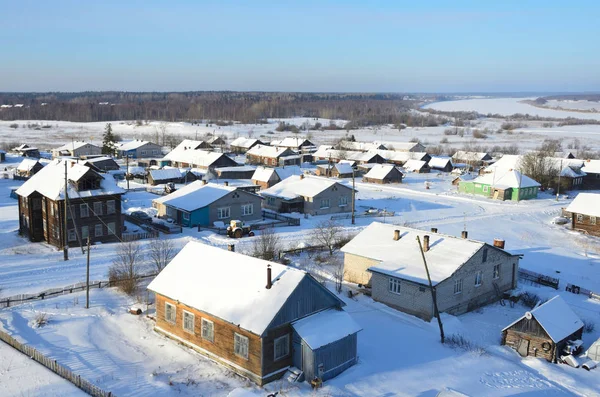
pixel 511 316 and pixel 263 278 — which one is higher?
pixel 263 278

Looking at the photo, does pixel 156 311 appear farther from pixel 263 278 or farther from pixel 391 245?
pixel 391 245

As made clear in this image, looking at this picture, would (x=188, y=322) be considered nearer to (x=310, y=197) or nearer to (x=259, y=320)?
(x=259, y=320)

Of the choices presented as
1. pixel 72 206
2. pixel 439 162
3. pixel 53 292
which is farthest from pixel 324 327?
pixel 439 162

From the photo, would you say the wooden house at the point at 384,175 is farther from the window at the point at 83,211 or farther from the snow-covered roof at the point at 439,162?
the window at the point at 83,211

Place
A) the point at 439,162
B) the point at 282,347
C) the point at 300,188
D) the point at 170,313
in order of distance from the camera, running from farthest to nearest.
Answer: the point at 439,162 → the point at 300,188 → the point at 170,313 → the point at 282,347

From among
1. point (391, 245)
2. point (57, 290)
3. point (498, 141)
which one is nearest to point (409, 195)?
point (391, 245)
